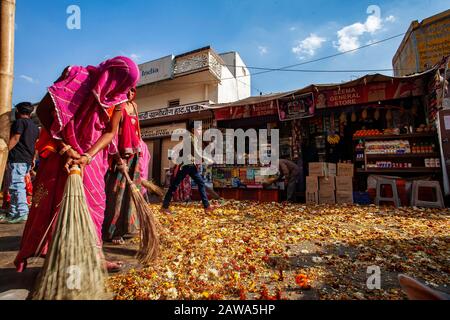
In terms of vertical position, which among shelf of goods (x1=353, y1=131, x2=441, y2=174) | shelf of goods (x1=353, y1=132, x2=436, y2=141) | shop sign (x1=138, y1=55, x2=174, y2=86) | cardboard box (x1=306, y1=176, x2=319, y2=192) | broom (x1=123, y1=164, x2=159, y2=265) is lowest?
broom (x1=123, y1=164, x2=159, y2=265)

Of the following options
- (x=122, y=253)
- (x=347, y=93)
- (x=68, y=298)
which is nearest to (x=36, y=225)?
(x=68, y=298)

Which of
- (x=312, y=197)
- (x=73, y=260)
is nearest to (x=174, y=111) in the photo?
(x=312, y=197)

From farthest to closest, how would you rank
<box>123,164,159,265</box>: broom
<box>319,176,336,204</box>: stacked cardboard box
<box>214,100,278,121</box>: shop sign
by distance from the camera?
<box>214,100,278,121</box>: shop sign, <box>319,176,336,204</box>: stacked cardboard box, <box>123,164,159,265</box>: broom

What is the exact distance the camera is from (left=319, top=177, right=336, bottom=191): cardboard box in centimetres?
660

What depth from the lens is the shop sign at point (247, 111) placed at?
875 centimetres

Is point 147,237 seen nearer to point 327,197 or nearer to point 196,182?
point 196,182

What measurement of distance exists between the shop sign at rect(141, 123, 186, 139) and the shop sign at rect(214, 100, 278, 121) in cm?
329

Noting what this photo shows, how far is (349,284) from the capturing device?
1871 mm

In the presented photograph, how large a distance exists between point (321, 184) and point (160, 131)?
9.60 meters

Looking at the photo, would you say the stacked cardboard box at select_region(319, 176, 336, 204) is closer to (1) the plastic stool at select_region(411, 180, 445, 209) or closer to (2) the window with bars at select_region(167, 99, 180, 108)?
(1) the plastic stool at select_region(411, 180, 445, 209)

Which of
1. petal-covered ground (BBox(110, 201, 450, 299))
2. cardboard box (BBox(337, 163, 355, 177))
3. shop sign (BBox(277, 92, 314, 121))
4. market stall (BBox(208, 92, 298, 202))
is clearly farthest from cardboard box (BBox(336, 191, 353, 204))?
shop sign (BBox(277, 92, 314, 121))

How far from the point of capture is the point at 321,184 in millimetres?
6758

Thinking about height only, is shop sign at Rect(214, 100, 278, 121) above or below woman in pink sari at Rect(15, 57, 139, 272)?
above
